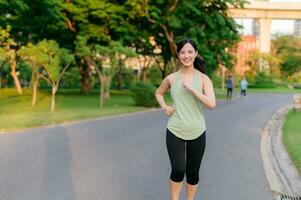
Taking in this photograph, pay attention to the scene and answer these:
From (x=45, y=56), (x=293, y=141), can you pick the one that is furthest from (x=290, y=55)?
(x=293, y=141)

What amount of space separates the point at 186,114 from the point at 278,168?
4.25 metres

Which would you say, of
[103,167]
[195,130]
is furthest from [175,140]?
[103,167]

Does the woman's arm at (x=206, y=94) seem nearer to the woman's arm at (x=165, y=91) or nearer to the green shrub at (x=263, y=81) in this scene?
the woman's arm at (x=165, y=91)

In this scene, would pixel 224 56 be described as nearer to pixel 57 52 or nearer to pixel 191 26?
pixel 191 26

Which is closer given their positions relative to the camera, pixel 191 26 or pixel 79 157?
pixel 79 157

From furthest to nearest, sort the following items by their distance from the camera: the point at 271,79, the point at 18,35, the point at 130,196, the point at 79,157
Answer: the point at 271,79 < the point at 18,35 < the point at 79,157 < the point at 130,196

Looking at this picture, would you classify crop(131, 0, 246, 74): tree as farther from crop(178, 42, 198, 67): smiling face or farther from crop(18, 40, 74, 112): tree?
crop(178, 42, 198, 67): smiling face

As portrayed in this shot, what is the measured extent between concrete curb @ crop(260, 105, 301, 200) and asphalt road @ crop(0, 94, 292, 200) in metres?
0.16

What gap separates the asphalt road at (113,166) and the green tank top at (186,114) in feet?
5.25

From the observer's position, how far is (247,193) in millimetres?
6309

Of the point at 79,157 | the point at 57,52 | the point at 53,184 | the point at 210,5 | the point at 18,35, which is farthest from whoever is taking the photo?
the point at 18,35

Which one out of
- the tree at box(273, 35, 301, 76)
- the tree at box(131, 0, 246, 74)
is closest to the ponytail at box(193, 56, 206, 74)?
the tree at box(131, 0, 246, 74)

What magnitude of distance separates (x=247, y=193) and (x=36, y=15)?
25.0 metres

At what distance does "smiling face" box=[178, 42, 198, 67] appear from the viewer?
4645 millimetres
